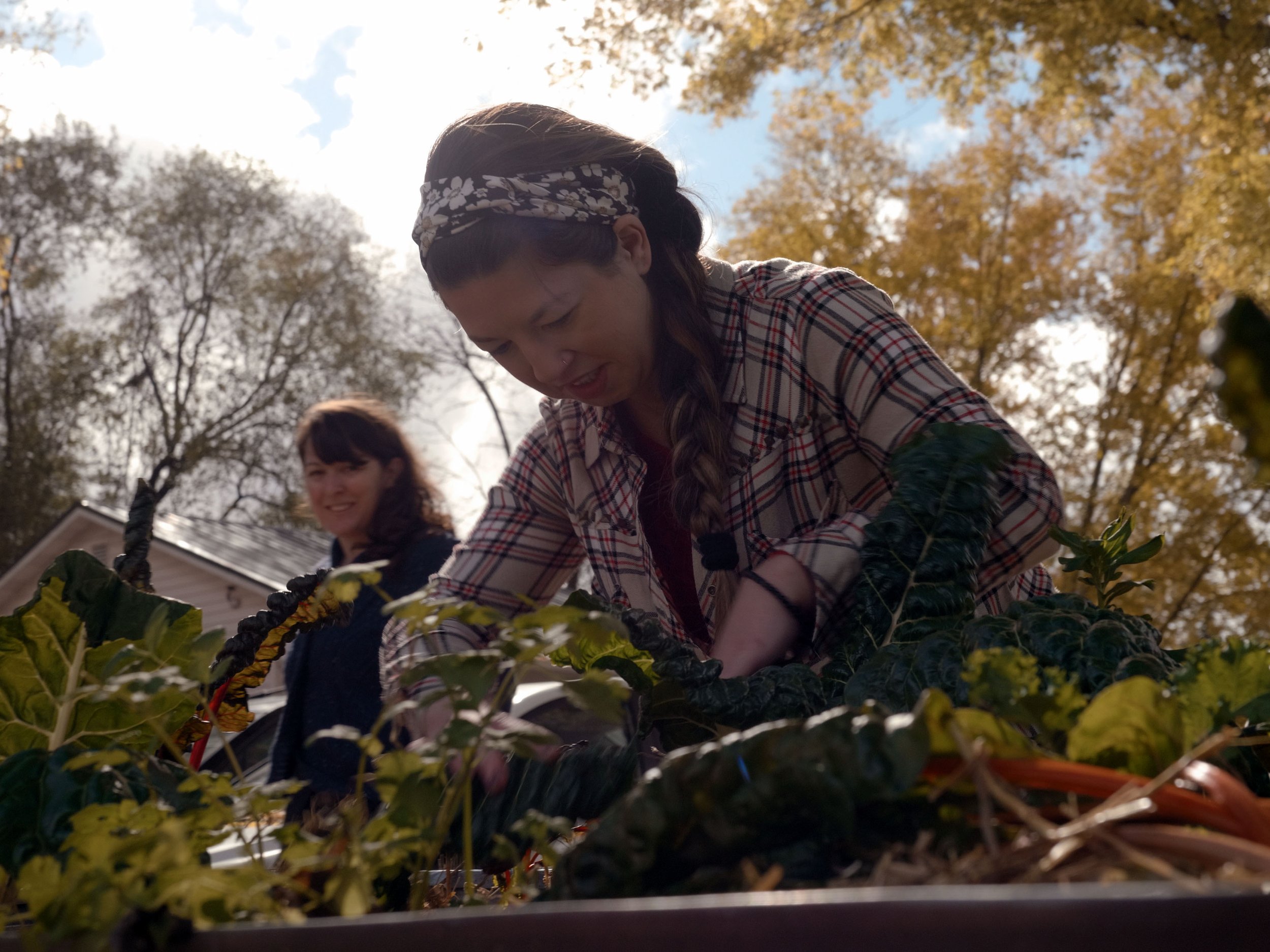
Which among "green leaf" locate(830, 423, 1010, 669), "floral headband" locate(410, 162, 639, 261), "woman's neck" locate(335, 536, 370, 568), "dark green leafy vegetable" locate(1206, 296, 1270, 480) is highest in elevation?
"woman's neck" locate(335, 536, 370, 568)

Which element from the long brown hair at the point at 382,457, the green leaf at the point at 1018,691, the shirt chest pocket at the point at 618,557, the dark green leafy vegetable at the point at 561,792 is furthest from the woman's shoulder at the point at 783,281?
the long brown hair at the point at 382,457

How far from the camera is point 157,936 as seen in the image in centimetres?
41

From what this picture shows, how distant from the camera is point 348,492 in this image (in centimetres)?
418

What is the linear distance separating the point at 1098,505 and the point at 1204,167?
6935 millimetres

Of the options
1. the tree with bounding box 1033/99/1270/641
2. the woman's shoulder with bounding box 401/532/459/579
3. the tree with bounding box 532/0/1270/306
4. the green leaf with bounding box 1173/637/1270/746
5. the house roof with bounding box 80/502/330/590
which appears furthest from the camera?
the house roof with bounding box 80/502/330/590

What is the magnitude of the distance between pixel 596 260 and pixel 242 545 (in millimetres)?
21230

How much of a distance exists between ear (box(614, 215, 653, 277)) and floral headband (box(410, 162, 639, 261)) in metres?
0.04

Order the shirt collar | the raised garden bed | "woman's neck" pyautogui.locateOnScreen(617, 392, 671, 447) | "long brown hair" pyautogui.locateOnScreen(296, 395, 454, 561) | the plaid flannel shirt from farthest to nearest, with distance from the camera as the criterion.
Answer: "long brown hair" pyautogui.locateOnScreen(296, 395, 454, 561) → "woman's neck" pyautogui.locateOnScreen(617, 392, 671, 447) → the shirt collar → the plaid flannel shirt → the raised garden bed

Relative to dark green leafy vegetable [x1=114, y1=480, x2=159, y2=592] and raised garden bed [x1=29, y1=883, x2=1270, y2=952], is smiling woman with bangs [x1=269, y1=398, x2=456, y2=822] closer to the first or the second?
dark green leafy vegetable [x1=114, y1=480, x2=159, y2=592]

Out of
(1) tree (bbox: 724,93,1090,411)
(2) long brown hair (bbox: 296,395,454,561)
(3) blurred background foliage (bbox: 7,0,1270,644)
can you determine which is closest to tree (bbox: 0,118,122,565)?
(3) blurred background foliage (bbox: 7,0,1270,644)

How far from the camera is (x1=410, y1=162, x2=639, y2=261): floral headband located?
1.48m

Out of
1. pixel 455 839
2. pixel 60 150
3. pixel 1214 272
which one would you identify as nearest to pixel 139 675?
pixel 455 839

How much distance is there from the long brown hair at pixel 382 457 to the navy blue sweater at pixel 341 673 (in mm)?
133

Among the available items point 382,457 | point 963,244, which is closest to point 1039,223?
point 963,244
